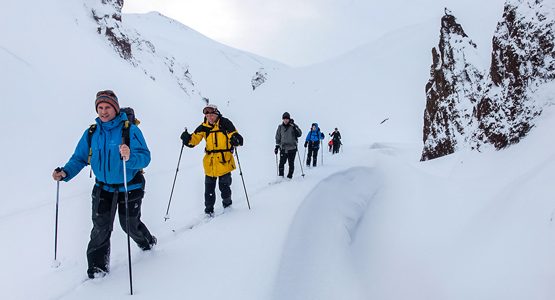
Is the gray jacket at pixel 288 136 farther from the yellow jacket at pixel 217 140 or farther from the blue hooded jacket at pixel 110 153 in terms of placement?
the blue hooded jacket at pixel 110 153

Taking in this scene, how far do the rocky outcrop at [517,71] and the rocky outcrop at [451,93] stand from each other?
16.5 feet

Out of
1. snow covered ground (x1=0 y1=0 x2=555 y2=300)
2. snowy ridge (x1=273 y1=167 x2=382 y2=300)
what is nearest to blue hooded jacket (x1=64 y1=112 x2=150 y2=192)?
snow covered ground (x1=0 y1=0 x2=555 y2=300)

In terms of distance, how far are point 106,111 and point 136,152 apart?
0.63 m

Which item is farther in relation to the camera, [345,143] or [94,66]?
[345,143]

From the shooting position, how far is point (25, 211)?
34.2ft

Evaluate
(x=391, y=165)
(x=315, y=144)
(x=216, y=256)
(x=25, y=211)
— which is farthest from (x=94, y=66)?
(x=216, y=256)

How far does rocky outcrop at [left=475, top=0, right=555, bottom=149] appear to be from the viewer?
27.1ft

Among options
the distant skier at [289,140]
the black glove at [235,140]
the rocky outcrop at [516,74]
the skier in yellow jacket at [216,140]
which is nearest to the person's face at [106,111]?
the skier in yellow jacket at [216,140]

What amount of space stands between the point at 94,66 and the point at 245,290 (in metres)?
27.9

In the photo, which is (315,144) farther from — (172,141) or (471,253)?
(471,253)

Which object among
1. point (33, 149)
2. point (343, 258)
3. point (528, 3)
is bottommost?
point (343, 258)

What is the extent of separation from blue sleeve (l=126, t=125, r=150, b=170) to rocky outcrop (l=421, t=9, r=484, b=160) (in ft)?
43.0

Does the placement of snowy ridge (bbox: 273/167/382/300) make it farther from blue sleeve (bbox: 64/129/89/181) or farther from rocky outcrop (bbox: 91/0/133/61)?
rocky outcrop (bbox: 91/0/133/61)

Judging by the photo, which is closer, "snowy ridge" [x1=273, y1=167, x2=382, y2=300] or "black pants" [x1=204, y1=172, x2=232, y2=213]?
"snowy ridge" [x1=273, y1=167, x2=382, y2=300]
